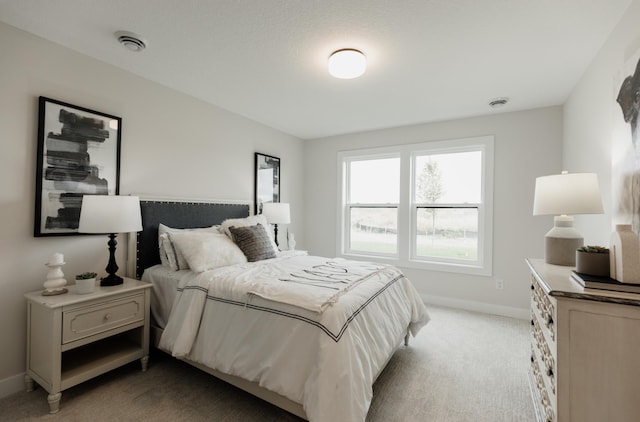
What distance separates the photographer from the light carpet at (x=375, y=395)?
6.04 ft

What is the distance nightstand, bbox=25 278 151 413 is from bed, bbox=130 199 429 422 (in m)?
0.21

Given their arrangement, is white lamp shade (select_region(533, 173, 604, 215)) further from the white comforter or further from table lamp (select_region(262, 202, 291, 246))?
table lamp (select_region(262, 202, 291, 246))

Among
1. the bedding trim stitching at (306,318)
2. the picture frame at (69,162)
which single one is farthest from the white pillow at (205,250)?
the picture frame at (69,162)

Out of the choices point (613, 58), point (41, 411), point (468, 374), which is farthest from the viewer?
point (468, 374)

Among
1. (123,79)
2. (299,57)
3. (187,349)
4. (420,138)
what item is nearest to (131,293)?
(187,349)

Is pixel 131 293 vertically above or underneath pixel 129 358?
above

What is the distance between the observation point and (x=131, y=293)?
2248mm

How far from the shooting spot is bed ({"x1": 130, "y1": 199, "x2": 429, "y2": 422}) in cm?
157

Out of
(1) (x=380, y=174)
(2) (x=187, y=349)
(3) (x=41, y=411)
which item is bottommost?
(3) (x=41, y=411)

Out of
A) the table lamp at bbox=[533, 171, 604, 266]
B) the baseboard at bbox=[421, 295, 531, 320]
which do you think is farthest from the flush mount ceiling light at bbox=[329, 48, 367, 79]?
the baseboard at bbox=[421, 295, 531, 320]

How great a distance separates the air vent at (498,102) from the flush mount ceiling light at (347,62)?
181 centimetres

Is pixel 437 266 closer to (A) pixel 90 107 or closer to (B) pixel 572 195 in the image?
(B) pixel 572 195

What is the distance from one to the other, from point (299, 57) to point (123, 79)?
165 cm

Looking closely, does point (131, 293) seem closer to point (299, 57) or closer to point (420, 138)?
point (299, 57)
